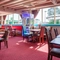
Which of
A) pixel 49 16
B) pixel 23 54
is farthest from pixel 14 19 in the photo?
pixel 23 54

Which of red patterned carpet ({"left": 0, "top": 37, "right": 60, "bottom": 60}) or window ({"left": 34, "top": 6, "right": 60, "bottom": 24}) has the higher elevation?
window ({"left": 34, "top": 6, "right": 60, "bottom": 24})

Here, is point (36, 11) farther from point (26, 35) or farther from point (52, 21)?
point (26, 35)

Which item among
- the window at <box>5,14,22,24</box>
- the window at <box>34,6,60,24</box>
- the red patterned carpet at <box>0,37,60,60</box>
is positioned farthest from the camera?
the window at <box>5,14,22,24</box>

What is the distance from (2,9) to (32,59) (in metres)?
5.26

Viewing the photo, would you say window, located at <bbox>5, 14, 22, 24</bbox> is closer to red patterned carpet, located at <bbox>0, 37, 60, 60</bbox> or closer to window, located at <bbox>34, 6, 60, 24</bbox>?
window, located at <bbox>34, 6, 60, 24</bbox>

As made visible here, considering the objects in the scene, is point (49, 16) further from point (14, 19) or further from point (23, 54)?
point (23, 54)

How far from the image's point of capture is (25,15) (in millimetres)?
6812

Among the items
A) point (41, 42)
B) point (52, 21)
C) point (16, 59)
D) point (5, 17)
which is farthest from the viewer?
point (5, 17)

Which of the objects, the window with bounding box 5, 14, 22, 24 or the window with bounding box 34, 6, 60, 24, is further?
the window with bounding box 5, 14, 22, 24

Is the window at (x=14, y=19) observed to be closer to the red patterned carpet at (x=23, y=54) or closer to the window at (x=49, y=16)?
the window at (x=49, y=16)

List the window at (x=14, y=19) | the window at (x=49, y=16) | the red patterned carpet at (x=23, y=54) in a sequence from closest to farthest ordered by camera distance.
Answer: the red patterned carpet at (x=23, y=54)
the window at (x=49, y=16)
the window at (x=14, y=19)

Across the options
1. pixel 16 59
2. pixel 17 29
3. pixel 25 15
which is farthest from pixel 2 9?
pixel 16 59

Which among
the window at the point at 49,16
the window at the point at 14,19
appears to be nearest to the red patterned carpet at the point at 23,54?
the window at the point at 49,16

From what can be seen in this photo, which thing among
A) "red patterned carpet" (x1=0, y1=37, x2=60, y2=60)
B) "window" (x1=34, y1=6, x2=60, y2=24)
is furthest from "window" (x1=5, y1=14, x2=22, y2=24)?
"red patterned carpet" (x1=0, y1=37, x2=60, y2=60)
